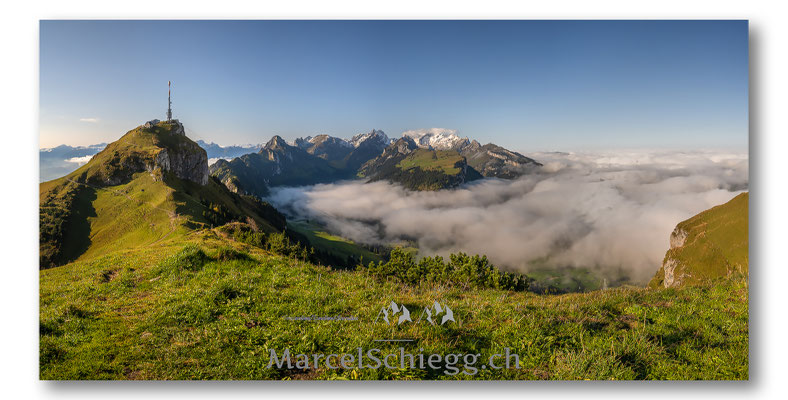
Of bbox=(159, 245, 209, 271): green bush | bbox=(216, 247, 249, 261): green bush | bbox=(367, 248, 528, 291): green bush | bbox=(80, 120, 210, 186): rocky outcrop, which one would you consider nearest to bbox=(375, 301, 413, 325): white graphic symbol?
bbox=(367, 248, 528, 291): green bush

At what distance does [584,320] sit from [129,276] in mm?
13984

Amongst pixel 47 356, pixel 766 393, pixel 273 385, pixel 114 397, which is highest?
pixel 47 356

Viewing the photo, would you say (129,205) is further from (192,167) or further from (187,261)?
(187,261)

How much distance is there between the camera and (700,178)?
12.5 meters

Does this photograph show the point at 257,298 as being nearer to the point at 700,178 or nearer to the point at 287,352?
the point at 287,352

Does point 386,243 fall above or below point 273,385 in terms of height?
below

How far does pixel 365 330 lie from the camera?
632cm

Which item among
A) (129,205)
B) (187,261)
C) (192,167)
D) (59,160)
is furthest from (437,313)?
(192,167)

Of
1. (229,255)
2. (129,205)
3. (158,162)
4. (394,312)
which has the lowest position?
(394,312)

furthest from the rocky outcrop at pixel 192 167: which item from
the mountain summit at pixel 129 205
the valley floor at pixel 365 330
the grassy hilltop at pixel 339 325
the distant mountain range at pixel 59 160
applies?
the valley floor at pixel 365 330

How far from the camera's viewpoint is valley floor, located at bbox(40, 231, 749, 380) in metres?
5.70

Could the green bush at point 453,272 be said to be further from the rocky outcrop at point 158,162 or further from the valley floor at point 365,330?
the rocky outcrop at point 158,162

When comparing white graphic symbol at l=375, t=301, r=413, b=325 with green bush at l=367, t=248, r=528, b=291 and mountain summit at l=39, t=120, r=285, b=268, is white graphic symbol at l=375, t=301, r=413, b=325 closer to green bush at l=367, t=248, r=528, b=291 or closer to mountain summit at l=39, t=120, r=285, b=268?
green bush at l=367, t=248, r=528, b=291
